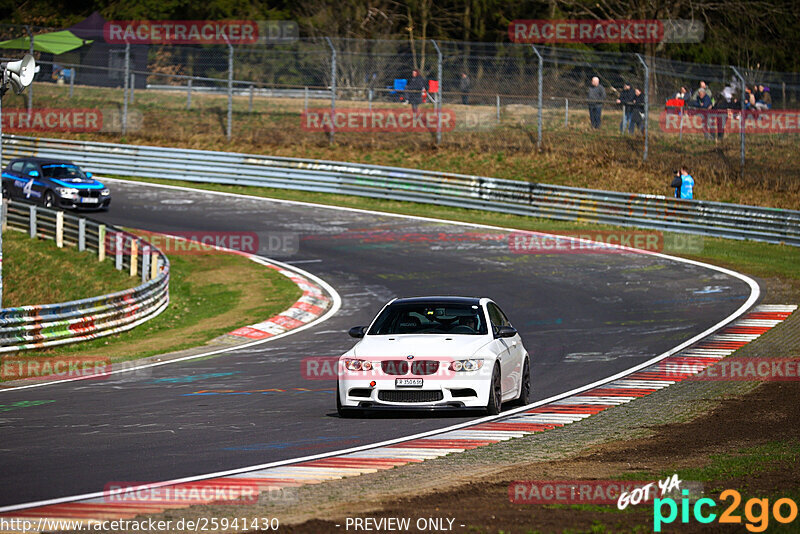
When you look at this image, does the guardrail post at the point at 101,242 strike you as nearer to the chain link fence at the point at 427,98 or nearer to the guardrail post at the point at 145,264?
the guardrail post at the point at 145,264

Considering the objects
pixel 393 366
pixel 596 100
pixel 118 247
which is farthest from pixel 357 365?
pixel 596 100

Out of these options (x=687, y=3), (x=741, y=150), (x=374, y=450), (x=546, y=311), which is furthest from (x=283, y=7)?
(x=374, y=450)

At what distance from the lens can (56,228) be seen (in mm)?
28297

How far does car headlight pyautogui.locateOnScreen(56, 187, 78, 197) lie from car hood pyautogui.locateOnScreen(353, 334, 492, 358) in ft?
72.8

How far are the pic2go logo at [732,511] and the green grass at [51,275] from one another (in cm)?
1842

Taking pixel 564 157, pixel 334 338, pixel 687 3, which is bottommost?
pixel 334 338

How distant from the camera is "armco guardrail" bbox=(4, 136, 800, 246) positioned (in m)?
29.3

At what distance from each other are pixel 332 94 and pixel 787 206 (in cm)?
1508

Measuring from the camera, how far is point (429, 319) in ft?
41.7

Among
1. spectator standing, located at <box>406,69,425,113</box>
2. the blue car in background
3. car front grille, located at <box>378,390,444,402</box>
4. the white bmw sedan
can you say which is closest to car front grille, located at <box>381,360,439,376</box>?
the white bmw sedan

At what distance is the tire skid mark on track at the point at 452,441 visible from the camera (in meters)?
7.61

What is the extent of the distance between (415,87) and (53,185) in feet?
40.2

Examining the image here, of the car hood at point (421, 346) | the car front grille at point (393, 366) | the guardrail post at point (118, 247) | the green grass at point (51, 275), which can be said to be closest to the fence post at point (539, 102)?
the guardrail post at point (118, 247)

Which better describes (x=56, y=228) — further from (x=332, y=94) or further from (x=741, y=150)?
(x=741, y=150)
